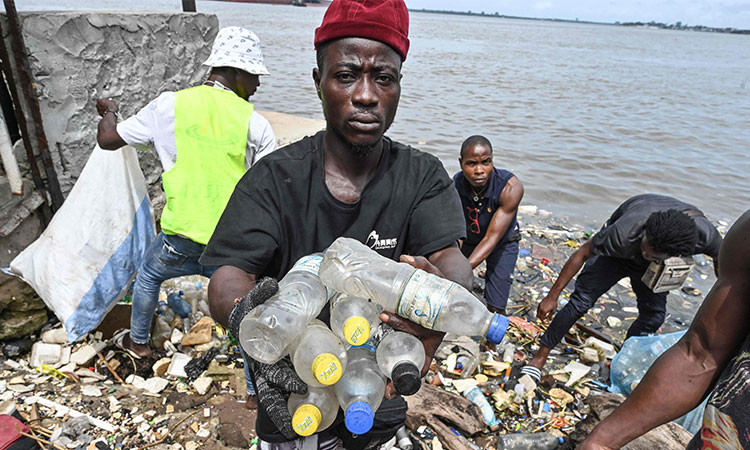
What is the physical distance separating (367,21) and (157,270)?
2.24m

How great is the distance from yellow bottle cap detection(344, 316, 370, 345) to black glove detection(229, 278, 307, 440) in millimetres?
191

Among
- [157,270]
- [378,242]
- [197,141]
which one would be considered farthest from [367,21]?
[157,270]

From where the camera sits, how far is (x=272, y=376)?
3.91 feet

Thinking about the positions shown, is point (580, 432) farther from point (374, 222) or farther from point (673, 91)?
point (673, 91)

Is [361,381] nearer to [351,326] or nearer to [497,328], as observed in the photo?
[351,326]

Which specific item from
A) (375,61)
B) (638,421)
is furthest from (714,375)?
(375,61)

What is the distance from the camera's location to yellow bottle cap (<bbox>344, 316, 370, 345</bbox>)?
3.80 ft

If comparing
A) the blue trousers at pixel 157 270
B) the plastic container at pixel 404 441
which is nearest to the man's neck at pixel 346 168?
the blue trousers at pixel 157 270

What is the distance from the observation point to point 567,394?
3.29 m

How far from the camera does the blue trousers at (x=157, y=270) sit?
276cm

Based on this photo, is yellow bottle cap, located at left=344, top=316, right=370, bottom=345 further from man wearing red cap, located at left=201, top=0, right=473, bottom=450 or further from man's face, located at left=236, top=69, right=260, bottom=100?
man's face, located at left=236, top=69, right=260, bottom=100

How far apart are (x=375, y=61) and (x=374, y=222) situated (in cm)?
52

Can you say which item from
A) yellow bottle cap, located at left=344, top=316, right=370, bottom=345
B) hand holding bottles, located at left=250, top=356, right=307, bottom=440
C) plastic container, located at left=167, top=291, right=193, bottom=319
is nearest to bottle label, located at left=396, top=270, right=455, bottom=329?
yellow bottle cap, located at left=344, top=316, right=370, bottom=345

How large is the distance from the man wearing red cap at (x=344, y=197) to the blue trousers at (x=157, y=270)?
4.72 ft
